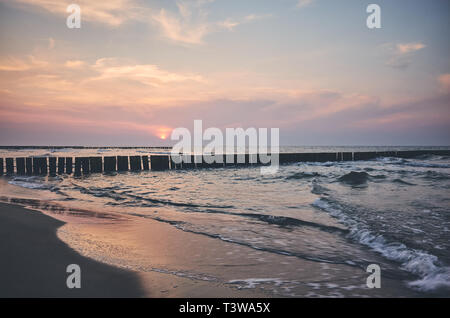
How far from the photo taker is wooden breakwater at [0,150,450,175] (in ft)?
72.2

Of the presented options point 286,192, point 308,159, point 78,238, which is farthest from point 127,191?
point 308,159

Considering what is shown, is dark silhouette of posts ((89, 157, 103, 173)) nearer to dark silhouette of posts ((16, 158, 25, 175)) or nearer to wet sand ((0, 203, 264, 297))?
dark silhouette of posts ((16, 158, 25, 175))

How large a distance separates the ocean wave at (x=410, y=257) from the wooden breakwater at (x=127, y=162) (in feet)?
68.3

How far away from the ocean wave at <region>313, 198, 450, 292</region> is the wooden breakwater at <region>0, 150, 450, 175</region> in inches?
819

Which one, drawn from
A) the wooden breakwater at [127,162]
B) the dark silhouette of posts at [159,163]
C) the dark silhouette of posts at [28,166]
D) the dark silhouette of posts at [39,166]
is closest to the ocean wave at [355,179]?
the wooden breakwater at [127,162]

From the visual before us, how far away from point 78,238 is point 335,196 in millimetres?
8800

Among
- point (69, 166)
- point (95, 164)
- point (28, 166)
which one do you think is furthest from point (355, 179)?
point (28, 166)

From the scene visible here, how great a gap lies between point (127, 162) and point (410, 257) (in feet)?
76.4

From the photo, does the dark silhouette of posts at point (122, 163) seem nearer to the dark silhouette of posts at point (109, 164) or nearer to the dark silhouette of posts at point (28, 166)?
the dark silhouette of posts at point (109, 164)

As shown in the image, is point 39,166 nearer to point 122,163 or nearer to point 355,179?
point 122,163

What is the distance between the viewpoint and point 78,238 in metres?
5.26

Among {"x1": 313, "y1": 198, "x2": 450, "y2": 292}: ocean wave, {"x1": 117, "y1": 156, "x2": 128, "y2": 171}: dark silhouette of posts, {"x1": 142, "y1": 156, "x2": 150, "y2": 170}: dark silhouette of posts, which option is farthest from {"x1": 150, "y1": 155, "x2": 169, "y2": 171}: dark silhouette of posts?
{"x1": 313, "y1": 198, "x2": 450, "y2": 292}: ocean wave
